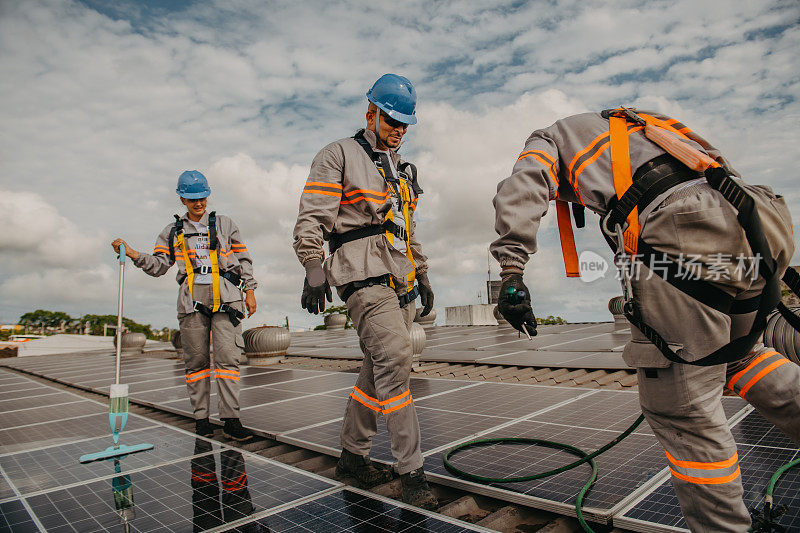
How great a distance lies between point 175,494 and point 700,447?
2531 mm

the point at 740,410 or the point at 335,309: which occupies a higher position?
the point at 335,309

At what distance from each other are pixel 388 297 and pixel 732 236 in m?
1.68

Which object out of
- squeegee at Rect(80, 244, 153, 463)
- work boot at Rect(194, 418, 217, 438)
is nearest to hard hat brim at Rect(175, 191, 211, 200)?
squeegee at Rect(80, 244, 153, 463)

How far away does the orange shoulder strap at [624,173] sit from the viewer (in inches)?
78.3

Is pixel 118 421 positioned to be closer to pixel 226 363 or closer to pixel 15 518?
pixel 226 363

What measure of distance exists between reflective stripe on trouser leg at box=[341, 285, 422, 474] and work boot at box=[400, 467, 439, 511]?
0.12 ft

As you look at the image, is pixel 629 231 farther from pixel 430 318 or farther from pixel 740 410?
pixel 430 318

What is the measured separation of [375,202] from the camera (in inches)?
120

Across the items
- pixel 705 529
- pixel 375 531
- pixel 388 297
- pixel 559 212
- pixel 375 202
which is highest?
pixel 375 202

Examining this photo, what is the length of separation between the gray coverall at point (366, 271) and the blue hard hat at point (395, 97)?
0.29 m

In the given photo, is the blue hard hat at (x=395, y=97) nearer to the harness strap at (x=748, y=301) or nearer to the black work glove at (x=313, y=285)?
the black work glove at (x=313, y=285)

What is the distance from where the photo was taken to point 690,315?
187 cm

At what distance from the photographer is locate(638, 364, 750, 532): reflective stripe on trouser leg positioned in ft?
5.75

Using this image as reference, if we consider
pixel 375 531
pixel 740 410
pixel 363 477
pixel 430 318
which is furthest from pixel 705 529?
pixel 430 318
